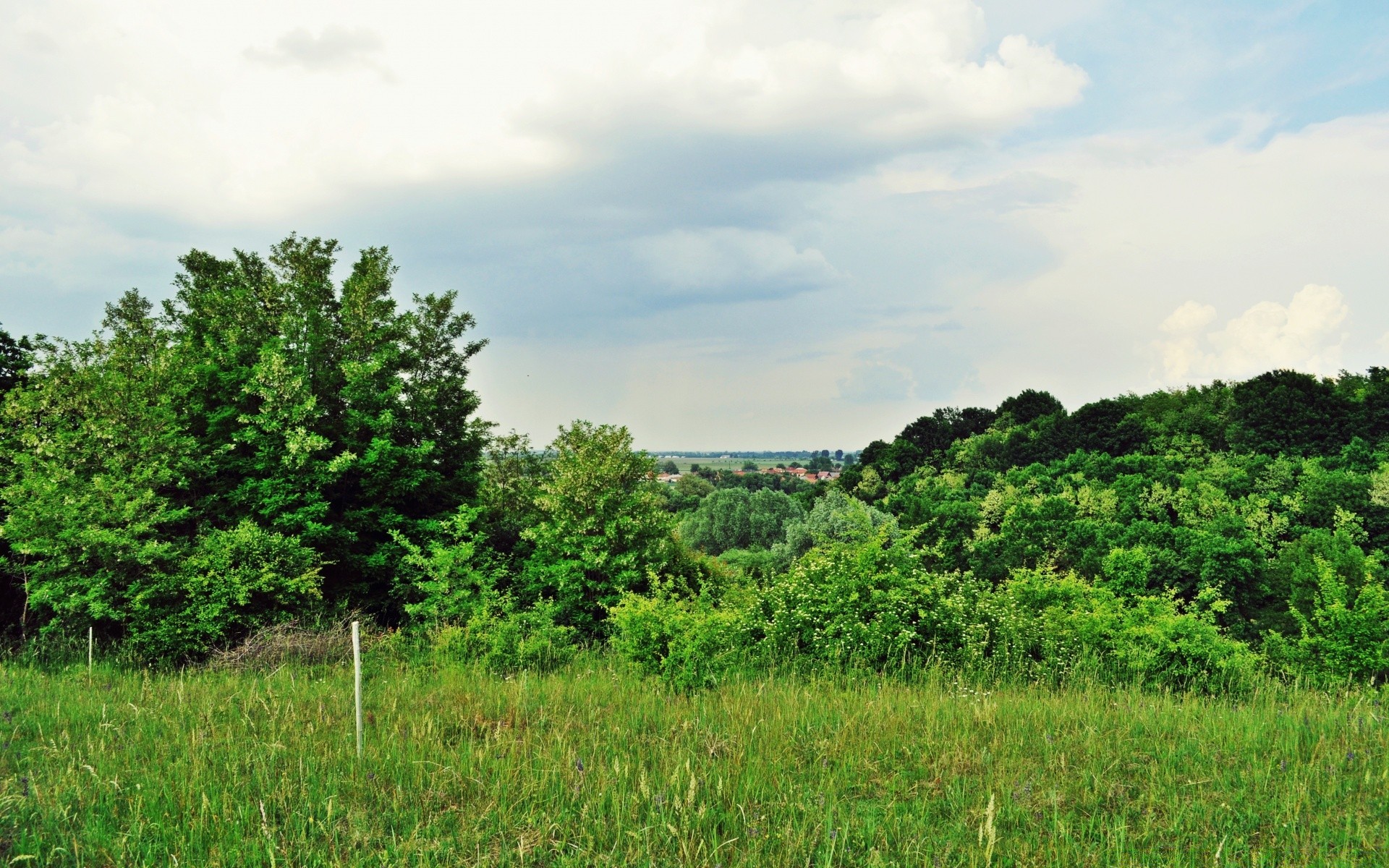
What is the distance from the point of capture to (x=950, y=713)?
6289 millimetres

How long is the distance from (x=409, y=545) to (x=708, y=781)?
44.3 ft

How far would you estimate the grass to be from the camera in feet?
13.2

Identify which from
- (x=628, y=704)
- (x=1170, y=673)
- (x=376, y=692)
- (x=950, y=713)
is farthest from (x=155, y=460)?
(x=1170, y=673)

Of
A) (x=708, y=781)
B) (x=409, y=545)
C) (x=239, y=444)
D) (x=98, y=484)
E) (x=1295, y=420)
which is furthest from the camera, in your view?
(x=1295, y=420)

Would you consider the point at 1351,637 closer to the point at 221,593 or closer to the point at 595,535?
the point at 595,535

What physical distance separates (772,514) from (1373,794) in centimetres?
6612

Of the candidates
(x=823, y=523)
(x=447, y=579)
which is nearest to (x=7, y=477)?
(x=447, y=579)

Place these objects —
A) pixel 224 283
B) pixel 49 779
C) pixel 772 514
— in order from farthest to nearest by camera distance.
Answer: pixel 772 514 → pixel 224 283 → pixel 49 779

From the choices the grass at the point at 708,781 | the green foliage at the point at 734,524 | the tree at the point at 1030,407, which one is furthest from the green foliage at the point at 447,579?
the tree at the point at 1030,407

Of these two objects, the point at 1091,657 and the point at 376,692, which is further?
the point at 1091,657

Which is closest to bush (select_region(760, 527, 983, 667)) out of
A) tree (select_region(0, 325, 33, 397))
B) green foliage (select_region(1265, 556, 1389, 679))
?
green foliage (select_region(1265, 556, 1389, 679))

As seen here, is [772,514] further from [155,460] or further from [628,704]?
[628,704]

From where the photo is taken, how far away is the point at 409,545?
55.1ft

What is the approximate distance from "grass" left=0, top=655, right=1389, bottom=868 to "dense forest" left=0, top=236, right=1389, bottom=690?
7.60ft
